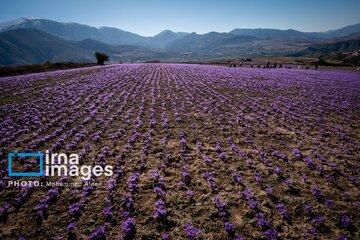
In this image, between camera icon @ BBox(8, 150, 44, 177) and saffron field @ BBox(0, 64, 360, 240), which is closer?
saffron field @ BBox(0, 64, 360, 240)

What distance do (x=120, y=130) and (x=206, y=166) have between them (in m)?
7.23

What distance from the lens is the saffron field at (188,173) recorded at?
686cm

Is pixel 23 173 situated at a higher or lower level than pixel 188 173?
lower

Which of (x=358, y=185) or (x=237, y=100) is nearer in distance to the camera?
(x=358, y=185)

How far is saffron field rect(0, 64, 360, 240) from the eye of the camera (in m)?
6.86

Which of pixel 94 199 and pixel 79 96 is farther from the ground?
pixel 79 96

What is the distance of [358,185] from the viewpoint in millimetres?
9094

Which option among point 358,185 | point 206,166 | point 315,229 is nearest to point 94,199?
point 206,166

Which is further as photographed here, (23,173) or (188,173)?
(188,173)

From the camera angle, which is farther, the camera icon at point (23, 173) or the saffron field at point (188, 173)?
the camera icon at point (23, 173)

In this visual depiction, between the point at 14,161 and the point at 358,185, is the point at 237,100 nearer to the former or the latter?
the point at 358,185

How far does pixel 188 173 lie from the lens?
964 cm

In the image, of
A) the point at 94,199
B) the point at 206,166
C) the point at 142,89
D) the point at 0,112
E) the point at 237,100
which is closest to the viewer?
the point at 94,199

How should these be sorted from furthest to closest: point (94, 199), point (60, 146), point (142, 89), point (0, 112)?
point (142, 89), point (0, 112), point (60, 146), point (94, 199)
